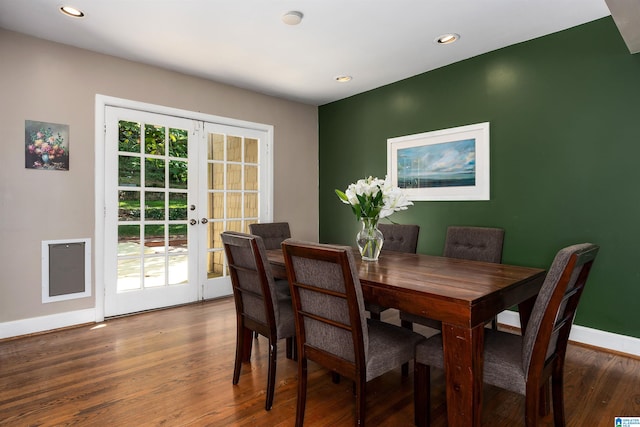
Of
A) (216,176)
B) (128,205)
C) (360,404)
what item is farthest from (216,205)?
(360,404)

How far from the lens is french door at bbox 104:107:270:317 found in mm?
3500

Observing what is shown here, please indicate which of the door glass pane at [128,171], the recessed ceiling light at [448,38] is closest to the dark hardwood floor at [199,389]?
the door glass pane at [128,171]

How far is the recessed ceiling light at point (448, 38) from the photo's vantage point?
3.03 metres

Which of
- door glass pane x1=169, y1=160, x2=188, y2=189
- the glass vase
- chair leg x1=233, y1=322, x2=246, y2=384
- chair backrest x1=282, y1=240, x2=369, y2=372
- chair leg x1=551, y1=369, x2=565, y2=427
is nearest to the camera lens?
chair backrest x1=282, y1=240, x2=369, y2=372

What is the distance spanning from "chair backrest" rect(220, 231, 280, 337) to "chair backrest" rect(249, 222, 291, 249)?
1029 mm

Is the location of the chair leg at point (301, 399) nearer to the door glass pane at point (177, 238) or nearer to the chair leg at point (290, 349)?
the chair leg at point (290, 349)

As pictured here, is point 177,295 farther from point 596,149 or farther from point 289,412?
point 596,149

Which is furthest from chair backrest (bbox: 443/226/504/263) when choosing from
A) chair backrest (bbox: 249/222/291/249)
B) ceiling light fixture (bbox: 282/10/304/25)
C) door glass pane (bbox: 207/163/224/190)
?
door glass pane (bbox: 207/163/224/190)

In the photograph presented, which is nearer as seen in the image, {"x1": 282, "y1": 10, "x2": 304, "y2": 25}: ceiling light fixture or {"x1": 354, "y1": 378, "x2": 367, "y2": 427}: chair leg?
{"x1": 354, "y1": 378, "x2": 367, "y2": 427}: chair leg

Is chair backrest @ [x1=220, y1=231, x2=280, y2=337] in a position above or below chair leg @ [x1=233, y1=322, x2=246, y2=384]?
above

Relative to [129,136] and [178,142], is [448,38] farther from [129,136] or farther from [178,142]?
[129,136]

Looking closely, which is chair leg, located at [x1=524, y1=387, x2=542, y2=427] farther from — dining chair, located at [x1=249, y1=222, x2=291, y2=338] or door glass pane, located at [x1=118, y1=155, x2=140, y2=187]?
door glass pane, located at [x1=118, y1=155, x2=140, y2=187]

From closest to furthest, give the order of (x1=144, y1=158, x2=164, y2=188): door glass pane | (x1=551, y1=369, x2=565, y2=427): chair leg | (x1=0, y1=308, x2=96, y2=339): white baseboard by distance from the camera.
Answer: (x1=551, y1=369, x2=565, y2=427): chair leg
(x1=0, y1=308, x2=96, y2=339): white baseboard
(x1=144, y1=158, x2=164, y2=188): door glass pane

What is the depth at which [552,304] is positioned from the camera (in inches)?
52.8
